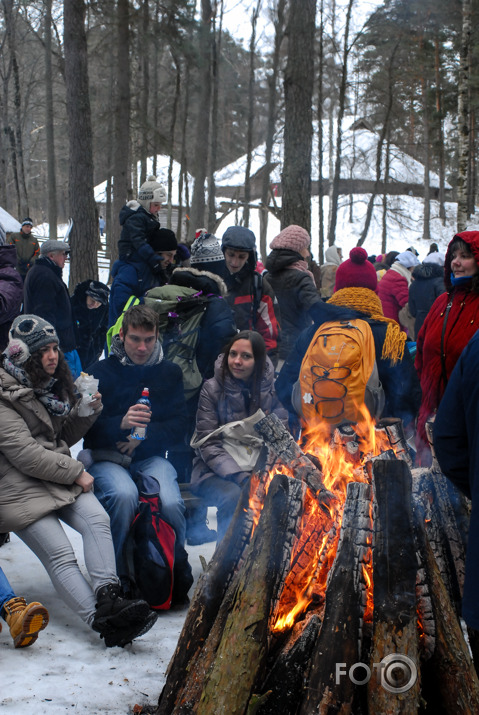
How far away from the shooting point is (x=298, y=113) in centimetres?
882

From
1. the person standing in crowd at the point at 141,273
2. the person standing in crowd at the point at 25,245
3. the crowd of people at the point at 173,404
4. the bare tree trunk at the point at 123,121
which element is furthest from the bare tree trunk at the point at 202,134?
the crowd of people at the point at 173,404

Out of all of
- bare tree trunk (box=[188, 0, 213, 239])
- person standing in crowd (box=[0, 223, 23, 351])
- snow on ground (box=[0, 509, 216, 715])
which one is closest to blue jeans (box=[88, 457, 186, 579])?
snow on ground (box=[0, 509, 216, 715])

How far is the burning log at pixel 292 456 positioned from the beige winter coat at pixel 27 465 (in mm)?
1160

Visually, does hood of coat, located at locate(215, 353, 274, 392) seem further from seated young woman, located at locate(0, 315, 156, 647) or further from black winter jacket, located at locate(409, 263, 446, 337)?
Answer: black winter jacket, located at locate(409, 263, 446, 337)

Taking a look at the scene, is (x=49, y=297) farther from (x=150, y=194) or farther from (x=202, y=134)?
(x=202, y=134)

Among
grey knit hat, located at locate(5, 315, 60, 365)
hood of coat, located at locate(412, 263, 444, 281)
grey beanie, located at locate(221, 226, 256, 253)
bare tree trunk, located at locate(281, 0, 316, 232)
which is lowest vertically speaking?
grey knit hat, located at locate(5, 315, 60, 365)

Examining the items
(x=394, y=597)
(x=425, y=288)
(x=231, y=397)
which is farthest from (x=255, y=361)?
(x=425, y=288)

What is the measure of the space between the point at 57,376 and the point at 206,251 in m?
2.26

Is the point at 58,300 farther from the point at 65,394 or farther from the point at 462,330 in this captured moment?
the point at 462,330

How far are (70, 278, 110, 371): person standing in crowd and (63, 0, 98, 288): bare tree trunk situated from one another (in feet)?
13.2

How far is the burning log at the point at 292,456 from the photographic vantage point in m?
3.12

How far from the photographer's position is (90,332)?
7.83 m

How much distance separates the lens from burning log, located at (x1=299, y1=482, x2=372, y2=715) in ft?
7.72

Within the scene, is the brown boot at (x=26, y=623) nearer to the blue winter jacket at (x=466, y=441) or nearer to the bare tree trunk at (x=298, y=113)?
the blue winter jacket at (x=466, y=441)
